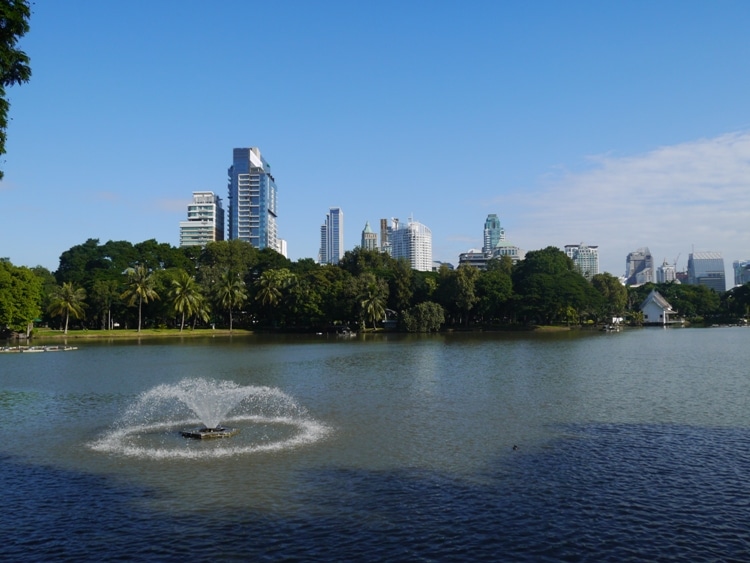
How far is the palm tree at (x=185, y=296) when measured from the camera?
96.4 meters

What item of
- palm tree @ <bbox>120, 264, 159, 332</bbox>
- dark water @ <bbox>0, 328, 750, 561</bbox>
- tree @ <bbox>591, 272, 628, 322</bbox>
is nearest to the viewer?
dark water @ <bbox>0, 328, 750, 561</bbox>

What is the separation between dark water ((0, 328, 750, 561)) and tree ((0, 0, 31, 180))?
9029 mm

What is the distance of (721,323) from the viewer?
14912cm

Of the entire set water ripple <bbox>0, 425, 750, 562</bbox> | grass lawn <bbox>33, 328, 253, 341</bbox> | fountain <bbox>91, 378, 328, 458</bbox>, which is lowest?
water ripple <bbox>0, 425, 750, 562</bbox>

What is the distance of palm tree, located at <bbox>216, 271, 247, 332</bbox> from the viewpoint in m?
104

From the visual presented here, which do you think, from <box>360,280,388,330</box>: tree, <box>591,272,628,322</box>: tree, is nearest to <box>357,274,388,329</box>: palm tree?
<box>360,280,388,330</box>: tree

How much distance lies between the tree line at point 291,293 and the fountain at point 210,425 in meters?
69.9

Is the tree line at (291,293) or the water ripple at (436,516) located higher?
the tree line at (291,293)

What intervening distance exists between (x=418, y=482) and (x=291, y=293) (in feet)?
308

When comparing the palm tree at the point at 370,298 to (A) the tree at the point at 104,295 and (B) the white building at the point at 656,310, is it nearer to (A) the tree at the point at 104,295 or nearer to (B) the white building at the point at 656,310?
(A) the tree at the point at 104,295

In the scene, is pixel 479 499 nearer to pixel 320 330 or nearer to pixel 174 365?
pixel 174 365

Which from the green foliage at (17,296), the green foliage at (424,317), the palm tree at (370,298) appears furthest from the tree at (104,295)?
the green foliage at (424,317)

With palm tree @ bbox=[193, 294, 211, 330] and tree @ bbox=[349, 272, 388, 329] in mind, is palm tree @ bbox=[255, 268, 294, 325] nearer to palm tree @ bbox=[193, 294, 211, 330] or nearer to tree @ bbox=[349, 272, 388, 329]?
palm tree @ bbox=[193, 294, 211, 330]

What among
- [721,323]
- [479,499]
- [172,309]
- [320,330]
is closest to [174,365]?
[479,499]
